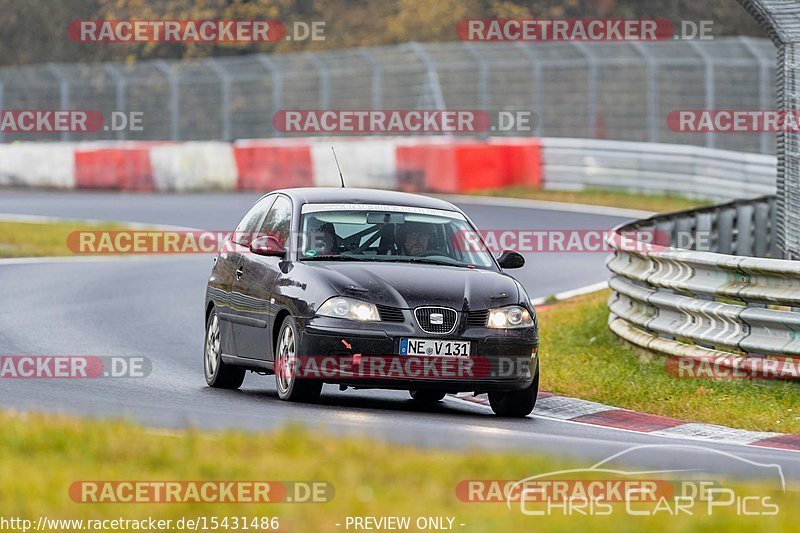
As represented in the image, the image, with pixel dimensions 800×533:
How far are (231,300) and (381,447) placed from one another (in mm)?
4722

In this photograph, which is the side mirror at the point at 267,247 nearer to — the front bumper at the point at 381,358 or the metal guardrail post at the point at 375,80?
the front bumper at the point at 381,358

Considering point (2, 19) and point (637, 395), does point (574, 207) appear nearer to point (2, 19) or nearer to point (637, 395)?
point (637, 395)

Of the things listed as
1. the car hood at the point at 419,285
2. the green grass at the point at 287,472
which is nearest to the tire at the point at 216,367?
the car hood at the point at 419,285

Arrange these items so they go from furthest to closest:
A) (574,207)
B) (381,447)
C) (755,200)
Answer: (574,207) → (755,200) → (381,447)

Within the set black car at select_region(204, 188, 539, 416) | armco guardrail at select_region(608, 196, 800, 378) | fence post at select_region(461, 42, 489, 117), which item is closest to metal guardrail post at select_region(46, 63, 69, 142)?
fence post at select_region(461, 42, 489, 117)

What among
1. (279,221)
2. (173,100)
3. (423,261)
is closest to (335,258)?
(423,261)

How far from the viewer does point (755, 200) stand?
20.0 meters

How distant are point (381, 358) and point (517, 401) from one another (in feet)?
3.86

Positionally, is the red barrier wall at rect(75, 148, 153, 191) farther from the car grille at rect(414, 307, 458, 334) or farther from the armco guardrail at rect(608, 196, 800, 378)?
the car grille at rect(414, 307, 458, 334)

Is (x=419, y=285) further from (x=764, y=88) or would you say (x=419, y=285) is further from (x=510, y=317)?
(x=764, y=88)

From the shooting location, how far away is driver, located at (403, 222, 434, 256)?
1187 cm

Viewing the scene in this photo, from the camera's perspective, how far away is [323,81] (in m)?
37.9

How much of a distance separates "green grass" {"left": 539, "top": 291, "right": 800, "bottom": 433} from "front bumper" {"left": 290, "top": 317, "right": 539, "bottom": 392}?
67.4 inches

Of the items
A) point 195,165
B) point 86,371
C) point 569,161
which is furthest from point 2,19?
point 86,371
